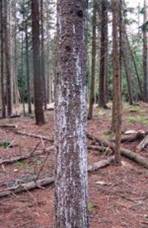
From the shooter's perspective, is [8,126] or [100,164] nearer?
[100,164]

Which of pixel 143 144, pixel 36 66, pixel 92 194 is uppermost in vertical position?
pixel 36 66

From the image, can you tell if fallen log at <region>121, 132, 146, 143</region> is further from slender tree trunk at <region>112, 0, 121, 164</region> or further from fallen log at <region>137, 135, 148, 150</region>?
slender tree trunk at <region>112, 0, 121, 164</region>

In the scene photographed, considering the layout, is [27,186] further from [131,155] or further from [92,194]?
[131,155]

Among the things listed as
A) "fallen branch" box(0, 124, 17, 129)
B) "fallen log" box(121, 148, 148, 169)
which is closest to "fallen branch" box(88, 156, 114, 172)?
"fallen log" box(121, 148, 148, 169)

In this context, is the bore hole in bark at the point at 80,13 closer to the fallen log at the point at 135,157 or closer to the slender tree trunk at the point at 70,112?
the slender tree trunk at the point at 70,112

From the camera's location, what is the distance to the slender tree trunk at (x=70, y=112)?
Result: 412cm

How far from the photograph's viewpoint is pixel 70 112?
415cm

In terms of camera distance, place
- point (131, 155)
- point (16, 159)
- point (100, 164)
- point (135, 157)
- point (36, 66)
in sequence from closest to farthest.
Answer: point (100, 164)
point (16, 159)
point (135, 157)
point (131, 155)
point (36, 66)

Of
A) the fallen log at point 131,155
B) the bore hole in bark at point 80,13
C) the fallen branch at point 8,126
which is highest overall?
the bore hole in bark at point 80,13

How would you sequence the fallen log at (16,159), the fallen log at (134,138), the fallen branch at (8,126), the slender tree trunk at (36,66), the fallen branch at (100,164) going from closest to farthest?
the fallen branch at (100,164) → the fallen log at (16,159) → the fallen log at (134,138) → the slender tree trunk at (36,66) → the fallen branch at (8,126)

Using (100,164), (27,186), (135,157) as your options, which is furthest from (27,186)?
(135,157)

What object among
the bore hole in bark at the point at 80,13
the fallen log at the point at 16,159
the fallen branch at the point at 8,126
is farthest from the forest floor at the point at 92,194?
the fallen branch at the point at 8,126

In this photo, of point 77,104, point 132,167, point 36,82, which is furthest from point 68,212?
point 36,82

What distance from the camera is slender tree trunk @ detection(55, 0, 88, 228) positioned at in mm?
4121
